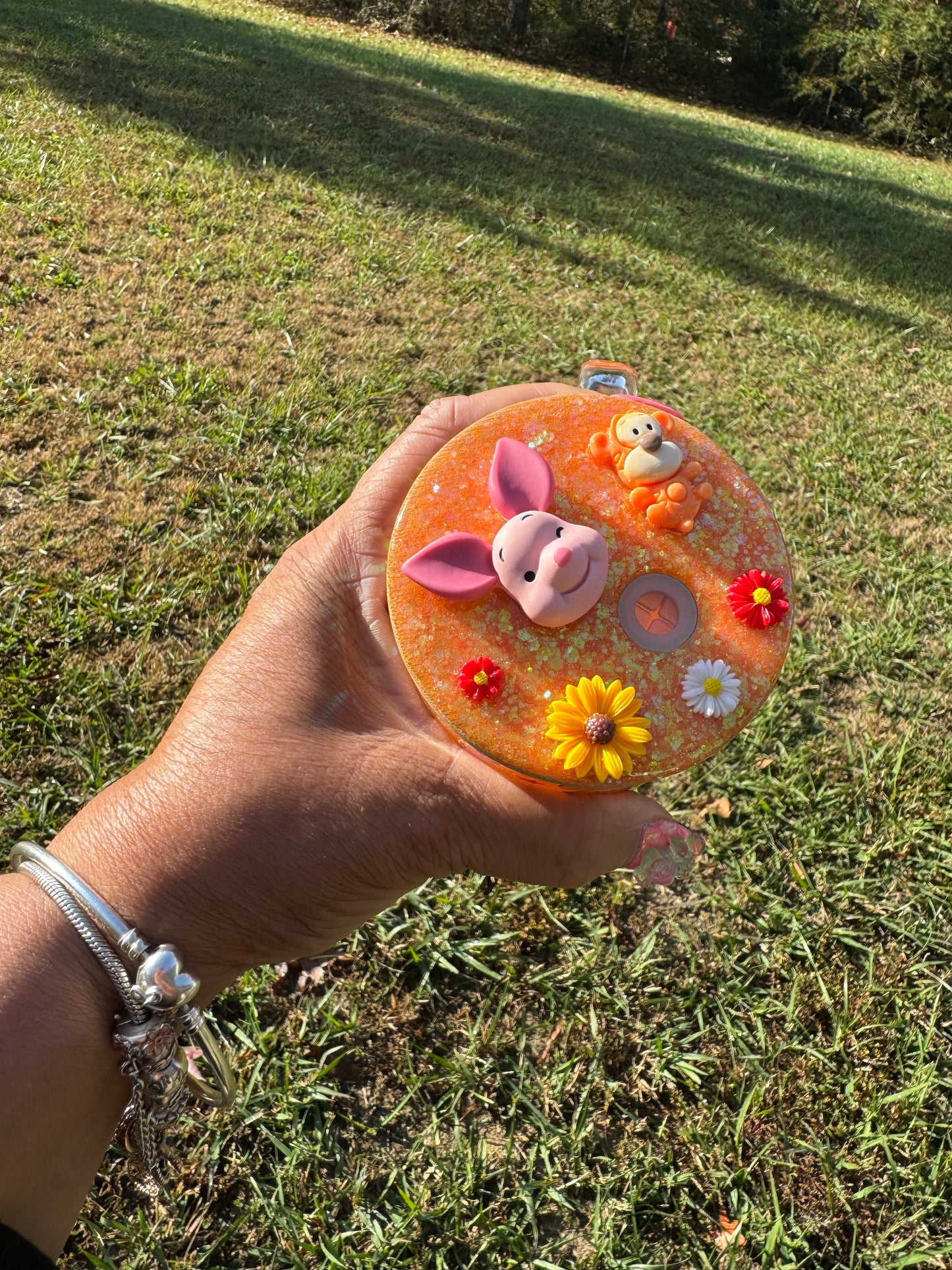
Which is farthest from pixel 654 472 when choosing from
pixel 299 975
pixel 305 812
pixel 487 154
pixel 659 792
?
pixel 487 154

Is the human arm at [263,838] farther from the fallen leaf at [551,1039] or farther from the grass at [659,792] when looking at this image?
the fallen leaf at [551,1039]

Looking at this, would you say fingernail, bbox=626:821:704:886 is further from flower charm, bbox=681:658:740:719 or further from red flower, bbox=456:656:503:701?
red flower, bbox=456:656:503:701

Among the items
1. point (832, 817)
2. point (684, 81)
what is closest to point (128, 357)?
point (832, 817)

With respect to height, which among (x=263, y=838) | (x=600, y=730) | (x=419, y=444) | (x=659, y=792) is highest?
(x=419, y=444)

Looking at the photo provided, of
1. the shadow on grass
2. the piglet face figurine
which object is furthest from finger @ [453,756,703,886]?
the shadow on grass

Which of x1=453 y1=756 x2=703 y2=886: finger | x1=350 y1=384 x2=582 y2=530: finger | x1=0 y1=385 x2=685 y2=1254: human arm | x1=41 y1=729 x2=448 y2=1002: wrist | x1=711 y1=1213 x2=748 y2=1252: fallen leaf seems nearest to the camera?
x1=0 y1=385 x2=685 y2=1254: human arm

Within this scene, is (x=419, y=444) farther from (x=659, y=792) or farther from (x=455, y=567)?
(x=659, y=792)

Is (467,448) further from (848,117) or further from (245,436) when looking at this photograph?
(848,117)
